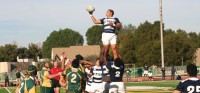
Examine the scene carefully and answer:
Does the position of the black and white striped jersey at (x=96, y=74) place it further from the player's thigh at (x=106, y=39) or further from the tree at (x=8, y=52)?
the tree at (x=8, y=52)

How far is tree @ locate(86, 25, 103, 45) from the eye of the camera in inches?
6762

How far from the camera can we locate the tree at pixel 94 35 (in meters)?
172

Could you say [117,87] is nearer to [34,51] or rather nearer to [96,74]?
[96,74]

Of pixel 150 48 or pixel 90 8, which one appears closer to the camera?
pixel 90 8

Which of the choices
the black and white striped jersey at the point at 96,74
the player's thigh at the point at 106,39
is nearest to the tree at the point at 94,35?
the black and white striped jersey at the point at 96,74

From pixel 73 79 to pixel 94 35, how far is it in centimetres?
15725

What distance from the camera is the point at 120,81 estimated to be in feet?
47.2

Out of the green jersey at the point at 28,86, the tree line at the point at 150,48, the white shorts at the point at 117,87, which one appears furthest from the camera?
the tree line at the point at 150,48

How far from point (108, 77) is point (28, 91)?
247 cm

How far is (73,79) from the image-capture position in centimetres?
1645

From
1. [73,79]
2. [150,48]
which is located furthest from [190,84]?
[150,48]

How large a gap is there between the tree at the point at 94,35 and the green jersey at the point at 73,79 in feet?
507

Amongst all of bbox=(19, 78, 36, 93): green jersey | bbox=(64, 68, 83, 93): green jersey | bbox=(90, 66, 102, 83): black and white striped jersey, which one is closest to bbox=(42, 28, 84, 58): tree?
bbox=(90, 66, 102, 83): black and white striped jersey

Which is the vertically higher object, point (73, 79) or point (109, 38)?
point (109, 38)
